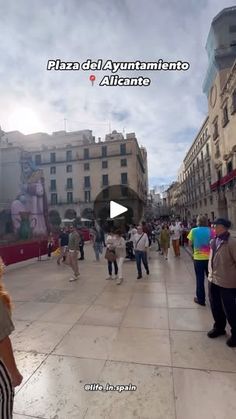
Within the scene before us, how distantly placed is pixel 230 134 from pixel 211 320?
22.0 metres

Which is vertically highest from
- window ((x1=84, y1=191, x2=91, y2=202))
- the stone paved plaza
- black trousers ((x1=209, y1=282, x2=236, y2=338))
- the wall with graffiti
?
window ((x1=84, y1=191, x2=91, y2=202))

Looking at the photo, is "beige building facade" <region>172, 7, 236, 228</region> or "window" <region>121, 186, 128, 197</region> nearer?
"beige building facade" <region>172, 7, 236, 228</region>

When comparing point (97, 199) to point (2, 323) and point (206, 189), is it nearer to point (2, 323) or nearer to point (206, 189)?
point (206, 189)

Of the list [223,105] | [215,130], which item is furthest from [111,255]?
[215,130]

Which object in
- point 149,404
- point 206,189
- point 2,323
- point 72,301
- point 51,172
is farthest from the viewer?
point 51,172

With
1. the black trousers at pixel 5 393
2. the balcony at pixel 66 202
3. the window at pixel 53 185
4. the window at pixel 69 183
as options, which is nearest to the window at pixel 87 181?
the window at pixel 69 183

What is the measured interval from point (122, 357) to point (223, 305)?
5.39 feet

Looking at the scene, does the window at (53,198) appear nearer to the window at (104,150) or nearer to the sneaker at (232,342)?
the window at (104,150)

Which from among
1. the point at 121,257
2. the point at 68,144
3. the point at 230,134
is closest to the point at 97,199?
the point at 68,144

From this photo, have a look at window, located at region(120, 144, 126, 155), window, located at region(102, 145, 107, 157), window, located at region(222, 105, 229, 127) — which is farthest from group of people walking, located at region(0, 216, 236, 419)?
window, located at region(102, 145, 107, 157)

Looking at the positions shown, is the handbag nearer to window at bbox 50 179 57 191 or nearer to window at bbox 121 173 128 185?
Result: window at bbox 121 173 128 185

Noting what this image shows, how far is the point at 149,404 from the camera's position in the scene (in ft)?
7.69

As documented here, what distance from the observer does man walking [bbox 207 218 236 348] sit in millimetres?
3328

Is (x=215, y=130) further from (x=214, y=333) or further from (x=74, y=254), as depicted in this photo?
(x=214, y=333)
